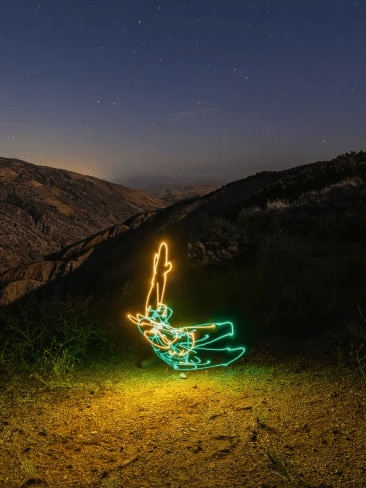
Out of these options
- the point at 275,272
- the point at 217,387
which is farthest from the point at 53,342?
the point at 275,272

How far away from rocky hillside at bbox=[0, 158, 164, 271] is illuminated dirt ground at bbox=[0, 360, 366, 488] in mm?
25915

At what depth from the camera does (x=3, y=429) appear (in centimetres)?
484

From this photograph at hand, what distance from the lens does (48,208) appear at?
4359 cm

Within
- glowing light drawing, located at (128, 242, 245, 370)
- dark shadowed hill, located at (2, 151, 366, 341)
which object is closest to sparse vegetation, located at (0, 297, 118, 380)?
glowing light drawing, located at (128, 242, 245, 370)

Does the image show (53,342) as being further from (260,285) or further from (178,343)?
(260,285)

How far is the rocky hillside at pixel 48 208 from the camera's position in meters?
34.3

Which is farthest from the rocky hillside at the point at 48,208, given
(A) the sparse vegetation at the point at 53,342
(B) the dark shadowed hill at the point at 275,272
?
(A) the sparse vegetation at the point at 53,342

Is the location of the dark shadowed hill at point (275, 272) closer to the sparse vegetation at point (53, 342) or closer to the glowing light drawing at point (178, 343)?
the glowing light drawing at point (178, 343)

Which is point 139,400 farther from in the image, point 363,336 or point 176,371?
point 363,336

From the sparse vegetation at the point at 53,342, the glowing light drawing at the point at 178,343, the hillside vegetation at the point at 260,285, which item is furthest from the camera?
the hillside vegetation at the point at 260,285

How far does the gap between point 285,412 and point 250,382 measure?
1.18m

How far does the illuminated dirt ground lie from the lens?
3.77 m

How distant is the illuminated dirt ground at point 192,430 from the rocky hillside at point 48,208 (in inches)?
1020

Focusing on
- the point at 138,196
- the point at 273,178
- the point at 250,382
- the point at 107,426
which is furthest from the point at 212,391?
the point at 138,196
